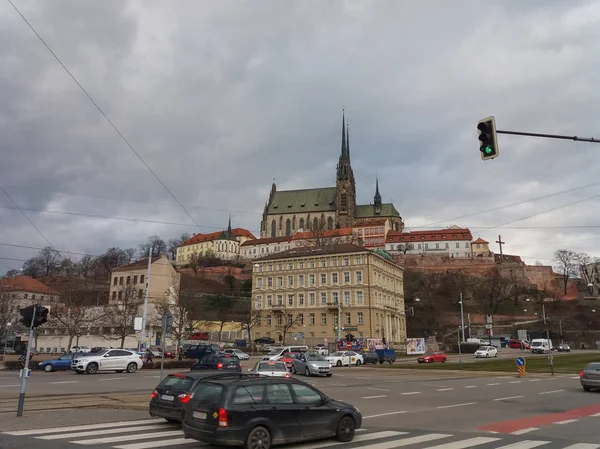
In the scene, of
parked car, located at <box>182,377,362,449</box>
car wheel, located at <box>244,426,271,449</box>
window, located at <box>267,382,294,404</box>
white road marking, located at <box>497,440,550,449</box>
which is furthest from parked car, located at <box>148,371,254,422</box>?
white road marking, located at <box>497,440,550,449</box>

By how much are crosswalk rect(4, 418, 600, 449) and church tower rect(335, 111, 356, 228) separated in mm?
163856

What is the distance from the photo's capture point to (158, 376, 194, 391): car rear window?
13.0m

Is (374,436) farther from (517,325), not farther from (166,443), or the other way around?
(517,325)

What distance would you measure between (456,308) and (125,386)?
115 m

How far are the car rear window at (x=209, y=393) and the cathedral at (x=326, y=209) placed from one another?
544 ft

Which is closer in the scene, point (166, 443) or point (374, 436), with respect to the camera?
point (166, 443)

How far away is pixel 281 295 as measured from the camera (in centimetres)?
9200

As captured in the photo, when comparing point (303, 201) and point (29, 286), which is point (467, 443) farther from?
point (303, 201)

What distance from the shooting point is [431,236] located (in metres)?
162

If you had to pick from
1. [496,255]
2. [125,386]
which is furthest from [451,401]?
[496,255]

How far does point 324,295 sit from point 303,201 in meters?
101

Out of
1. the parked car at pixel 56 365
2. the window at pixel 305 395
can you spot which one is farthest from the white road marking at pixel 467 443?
the parked car at pixel 56 365

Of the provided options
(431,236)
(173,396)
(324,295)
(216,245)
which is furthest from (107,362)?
(216,245)

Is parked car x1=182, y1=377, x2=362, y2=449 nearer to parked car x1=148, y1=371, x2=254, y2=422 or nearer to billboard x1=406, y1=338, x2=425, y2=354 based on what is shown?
parked car x1=148, y1=371, x2=254, y2=422
